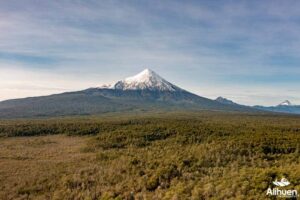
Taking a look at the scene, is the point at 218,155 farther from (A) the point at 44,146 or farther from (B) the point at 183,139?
(A) the point at 44,146

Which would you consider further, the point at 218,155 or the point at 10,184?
the point at 218,155

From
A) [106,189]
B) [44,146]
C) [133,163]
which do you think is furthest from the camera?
[44,146]

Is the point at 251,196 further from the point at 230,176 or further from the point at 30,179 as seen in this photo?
the point at 30,179

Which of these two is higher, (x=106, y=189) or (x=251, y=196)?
(x=251, y=196)

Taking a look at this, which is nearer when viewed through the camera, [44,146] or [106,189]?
[106,189]

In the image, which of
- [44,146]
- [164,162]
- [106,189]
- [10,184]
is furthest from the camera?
[44,146]

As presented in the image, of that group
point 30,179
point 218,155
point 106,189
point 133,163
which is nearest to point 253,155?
point 218,155

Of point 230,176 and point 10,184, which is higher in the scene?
point 230,176

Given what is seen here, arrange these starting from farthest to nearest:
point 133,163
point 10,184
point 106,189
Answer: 1. point 133,163
2. point 10,184
3. point 106,189

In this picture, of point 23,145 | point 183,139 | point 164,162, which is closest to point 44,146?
point 23,145
